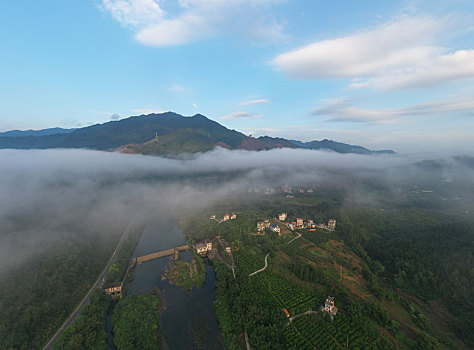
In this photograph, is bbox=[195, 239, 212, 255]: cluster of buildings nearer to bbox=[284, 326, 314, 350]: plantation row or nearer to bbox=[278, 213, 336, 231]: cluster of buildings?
bbox=[278, 213, 336, 231]: cluster of buildings

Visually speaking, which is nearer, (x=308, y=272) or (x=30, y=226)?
(x=308, y=272)

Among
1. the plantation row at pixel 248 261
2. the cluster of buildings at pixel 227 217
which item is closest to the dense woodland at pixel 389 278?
the plantation row at pixel 248 261

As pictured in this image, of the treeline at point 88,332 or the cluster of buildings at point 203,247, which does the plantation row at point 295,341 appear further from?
the cluster of buildings at point 203,247

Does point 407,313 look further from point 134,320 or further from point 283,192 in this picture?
point 283,192

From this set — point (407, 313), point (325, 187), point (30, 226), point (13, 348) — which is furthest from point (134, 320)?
point (325, 187)

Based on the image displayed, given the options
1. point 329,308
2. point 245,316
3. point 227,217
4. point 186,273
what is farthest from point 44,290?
point 227,217
